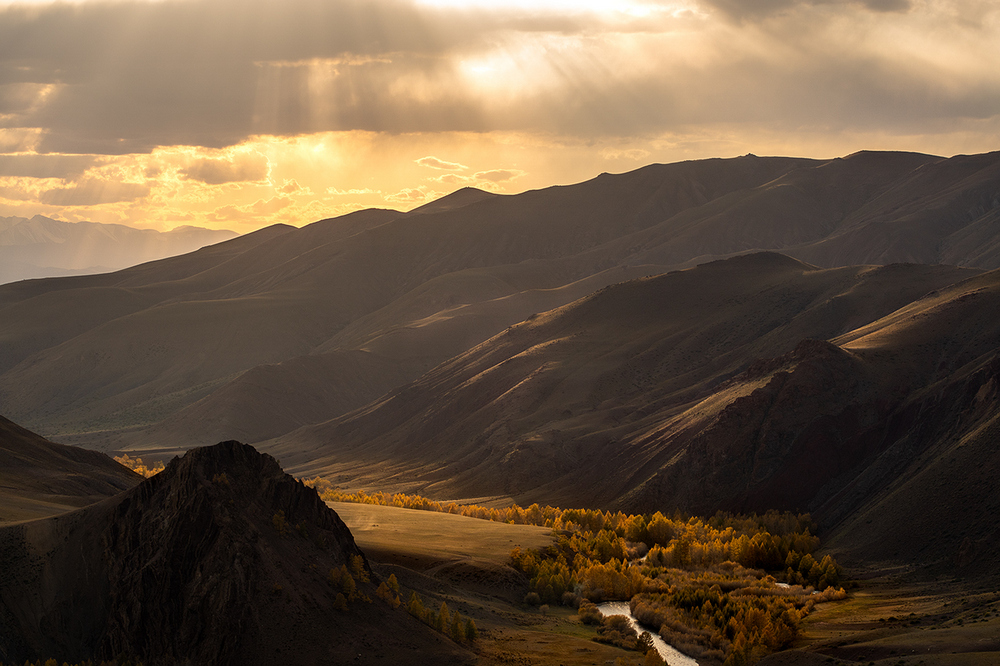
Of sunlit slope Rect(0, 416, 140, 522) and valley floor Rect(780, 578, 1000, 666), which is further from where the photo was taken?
sunlit slope Rect(0, 416, 140, 522)

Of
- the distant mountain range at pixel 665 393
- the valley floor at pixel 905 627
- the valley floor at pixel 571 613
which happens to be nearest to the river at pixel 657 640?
the valley floor at pixel 571 613

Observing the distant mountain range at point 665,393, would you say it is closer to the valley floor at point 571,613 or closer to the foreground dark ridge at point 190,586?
the valley floor at point 571,613

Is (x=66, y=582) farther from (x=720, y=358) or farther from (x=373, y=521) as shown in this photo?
(x=720, y=358)

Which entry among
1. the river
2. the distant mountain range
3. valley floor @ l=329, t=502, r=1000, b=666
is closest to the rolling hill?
the distant mountain range

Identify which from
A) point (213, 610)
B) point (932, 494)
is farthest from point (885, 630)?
point (213, 610)

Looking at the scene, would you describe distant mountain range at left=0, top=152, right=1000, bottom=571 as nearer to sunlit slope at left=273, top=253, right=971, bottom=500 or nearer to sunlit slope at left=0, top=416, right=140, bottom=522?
sunlit slope at left=273, top=253, right=971, bottom=500
